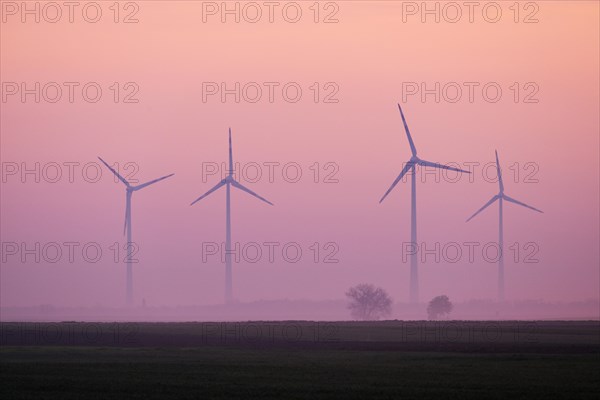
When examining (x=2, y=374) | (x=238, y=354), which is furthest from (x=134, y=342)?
(x=2, y=374)

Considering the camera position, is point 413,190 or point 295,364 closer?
point 295,364

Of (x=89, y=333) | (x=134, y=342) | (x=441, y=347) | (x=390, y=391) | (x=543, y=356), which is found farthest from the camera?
(x=89, y=333)

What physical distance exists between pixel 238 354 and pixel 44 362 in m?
14.0

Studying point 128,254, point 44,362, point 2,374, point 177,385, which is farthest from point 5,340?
point 128,254

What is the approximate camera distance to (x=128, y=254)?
18362 cm

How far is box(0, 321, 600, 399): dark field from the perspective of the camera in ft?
185

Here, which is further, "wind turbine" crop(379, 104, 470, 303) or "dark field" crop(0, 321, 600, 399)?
"wind turbine" crop(379, 104, 470, 303)

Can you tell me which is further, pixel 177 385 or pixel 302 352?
pixel 302 352

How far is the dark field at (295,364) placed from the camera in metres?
56.5

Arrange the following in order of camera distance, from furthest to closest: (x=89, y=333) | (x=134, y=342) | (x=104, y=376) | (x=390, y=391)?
(x=89, y=333)
(x=134, y=342)
(x=104, y=376)
(x=390, y=391)

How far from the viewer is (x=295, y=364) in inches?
2840

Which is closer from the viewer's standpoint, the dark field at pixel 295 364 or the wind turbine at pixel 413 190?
the dark field at pixel 295 364

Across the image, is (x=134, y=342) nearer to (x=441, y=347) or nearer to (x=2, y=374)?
(x=441, y=347)

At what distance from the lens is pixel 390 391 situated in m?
56.3
